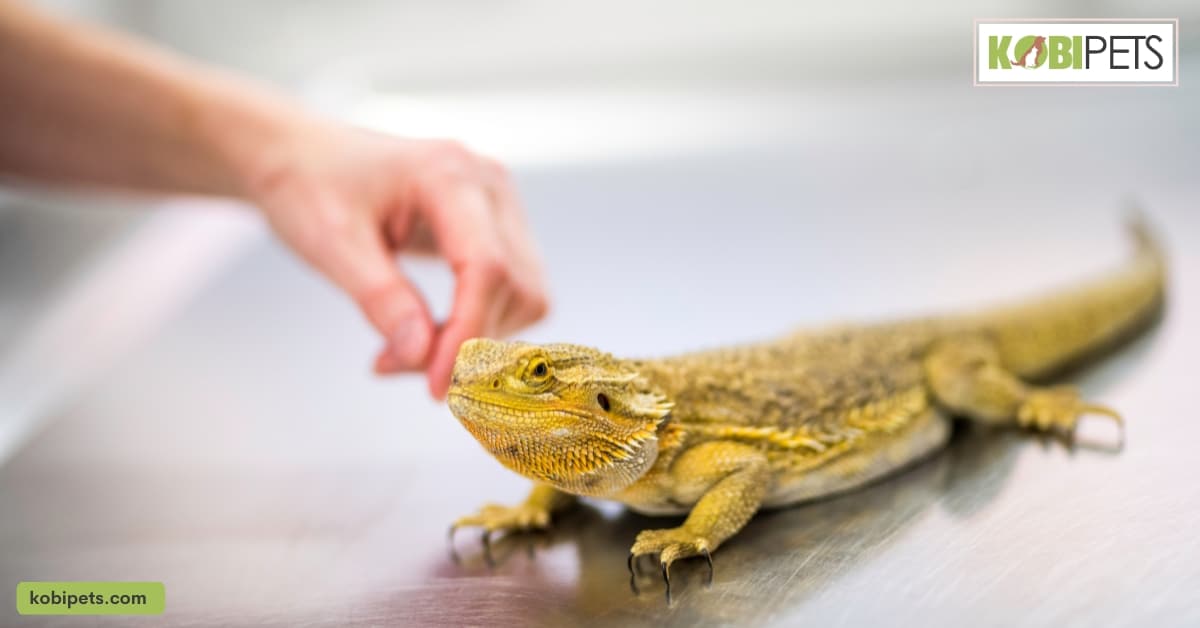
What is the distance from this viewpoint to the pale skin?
247 centimetres

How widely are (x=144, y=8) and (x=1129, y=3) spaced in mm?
4792

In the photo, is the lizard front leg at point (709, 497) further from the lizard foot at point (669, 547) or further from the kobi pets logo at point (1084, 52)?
the kobi pets logo at point (1084, 52)

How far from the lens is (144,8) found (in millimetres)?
5371

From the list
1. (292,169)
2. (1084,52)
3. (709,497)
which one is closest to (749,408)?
(709,497)

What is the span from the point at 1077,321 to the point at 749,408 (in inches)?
49.7

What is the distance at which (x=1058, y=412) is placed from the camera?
2.44 m

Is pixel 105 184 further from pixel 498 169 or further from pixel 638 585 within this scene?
pixel 638 585

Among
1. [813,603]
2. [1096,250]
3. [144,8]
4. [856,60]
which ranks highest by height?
[144,8]

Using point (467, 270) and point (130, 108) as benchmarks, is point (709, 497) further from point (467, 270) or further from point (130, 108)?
point (130, 108)

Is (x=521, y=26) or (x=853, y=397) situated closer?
(x=853, y=397)

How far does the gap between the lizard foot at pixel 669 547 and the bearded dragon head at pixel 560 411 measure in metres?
0.15

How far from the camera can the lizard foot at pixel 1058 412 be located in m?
2.42

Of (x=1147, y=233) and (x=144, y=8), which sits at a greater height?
(x=144, y=8)

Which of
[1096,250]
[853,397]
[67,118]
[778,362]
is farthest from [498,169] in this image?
[1096,250]
